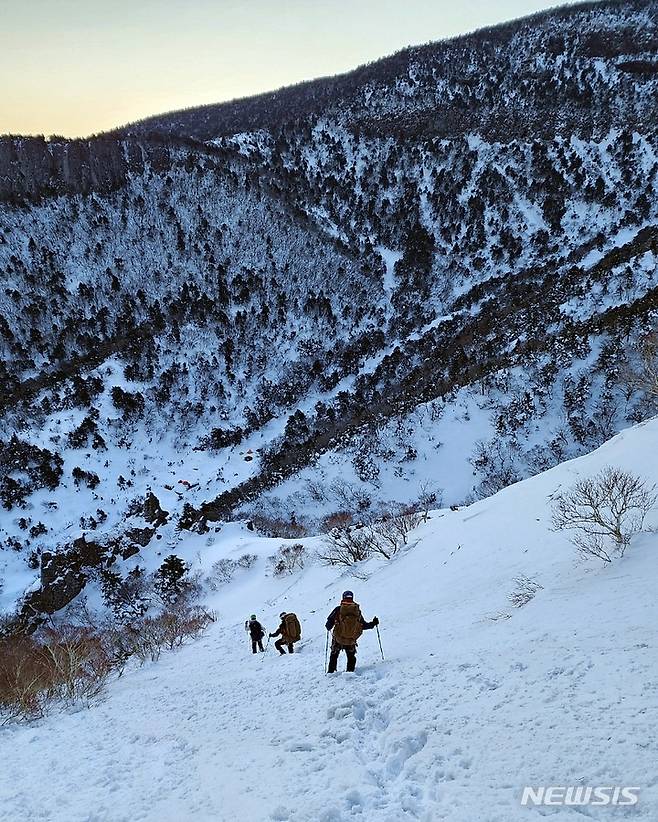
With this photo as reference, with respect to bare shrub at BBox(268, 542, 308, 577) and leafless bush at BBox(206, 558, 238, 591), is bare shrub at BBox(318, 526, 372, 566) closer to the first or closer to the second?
bare shrub at BBox(268, 542, 308, 577)

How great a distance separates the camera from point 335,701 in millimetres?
8297

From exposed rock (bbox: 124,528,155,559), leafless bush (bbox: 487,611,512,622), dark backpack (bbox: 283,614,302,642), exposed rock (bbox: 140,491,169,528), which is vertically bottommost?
leafless bush (bbox: 487,611,512,622)

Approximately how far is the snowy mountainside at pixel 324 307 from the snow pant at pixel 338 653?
94.6ft

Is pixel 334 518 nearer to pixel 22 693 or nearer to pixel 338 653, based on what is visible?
pixel 22 693

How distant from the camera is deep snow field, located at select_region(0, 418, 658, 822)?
5.35 meters

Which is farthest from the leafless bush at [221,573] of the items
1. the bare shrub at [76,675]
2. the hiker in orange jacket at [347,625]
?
the hiker in orange jacket at [347,625]

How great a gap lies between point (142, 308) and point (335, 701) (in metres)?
58.9

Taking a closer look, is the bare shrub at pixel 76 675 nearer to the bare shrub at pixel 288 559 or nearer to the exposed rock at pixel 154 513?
the bare shrub at pixel 288 559

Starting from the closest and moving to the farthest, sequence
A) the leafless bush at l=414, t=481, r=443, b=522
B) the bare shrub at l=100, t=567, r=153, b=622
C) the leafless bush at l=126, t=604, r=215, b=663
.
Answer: the leafless bush at l=126, t=604, r=215, b=663 < the bare shrub at l=100, t=567, r=153, b=622 < the leafless bush at l=414, t=481, r=443, b=522

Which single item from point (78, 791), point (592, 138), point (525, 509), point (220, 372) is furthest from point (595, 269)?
point (78, 791)

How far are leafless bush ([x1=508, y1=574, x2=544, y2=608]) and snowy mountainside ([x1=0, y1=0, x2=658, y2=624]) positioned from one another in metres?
25.8

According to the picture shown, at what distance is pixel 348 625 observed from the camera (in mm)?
9102

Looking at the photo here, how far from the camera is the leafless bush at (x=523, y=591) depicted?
10.4 metres

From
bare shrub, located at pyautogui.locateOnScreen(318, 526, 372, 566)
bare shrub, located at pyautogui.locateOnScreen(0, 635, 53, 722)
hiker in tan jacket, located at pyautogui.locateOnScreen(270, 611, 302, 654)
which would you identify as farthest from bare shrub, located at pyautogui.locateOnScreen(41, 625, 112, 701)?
bare shrub, located at pyautogui.locateOnScreen(318, 526, 372, 566)
